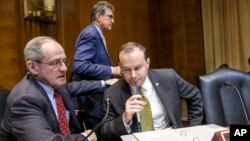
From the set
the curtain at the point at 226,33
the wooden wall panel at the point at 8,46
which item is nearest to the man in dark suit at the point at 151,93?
the wooden wall panel at the point at 8,46

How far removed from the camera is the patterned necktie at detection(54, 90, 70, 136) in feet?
5.71

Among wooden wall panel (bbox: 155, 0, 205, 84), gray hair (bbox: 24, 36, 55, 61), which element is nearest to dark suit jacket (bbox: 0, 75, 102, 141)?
gray hair (bbox: 24, 36, 55, 61)

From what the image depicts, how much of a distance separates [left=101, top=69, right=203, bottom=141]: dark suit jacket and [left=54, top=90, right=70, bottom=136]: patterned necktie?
0.21 meters

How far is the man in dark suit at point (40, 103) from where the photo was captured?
4.95 feet

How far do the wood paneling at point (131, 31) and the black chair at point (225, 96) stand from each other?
196cm

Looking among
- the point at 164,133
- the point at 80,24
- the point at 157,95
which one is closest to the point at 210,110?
the point at 157,95

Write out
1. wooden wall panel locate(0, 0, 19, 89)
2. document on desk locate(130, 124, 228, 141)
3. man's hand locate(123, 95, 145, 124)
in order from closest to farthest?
document on desk locate(130, 124, 228, 141)
man's hand locate(123, 95, 145, 124)
wooden wall panel locate(0, 0, 19, 89)

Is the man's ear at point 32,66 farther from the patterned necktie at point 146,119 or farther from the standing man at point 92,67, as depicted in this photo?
the standing man at point 92,67

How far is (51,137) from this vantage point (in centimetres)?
148

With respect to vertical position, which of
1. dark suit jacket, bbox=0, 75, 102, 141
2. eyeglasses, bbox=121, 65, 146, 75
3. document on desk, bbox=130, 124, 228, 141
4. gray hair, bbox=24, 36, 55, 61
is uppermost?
gray hair, bbox=24, 36, 55, 61

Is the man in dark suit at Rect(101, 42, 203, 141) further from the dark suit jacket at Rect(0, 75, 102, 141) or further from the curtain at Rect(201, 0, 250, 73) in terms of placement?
the curtain at Rect(201, 0, 250, 73)

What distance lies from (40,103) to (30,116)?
99 millimetres

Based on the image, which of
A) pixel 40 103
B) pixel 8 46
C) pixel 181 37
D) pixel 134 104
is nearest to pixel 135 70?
pixel 134 104

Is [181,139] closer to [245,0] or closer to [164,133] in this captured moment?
[164,133]
